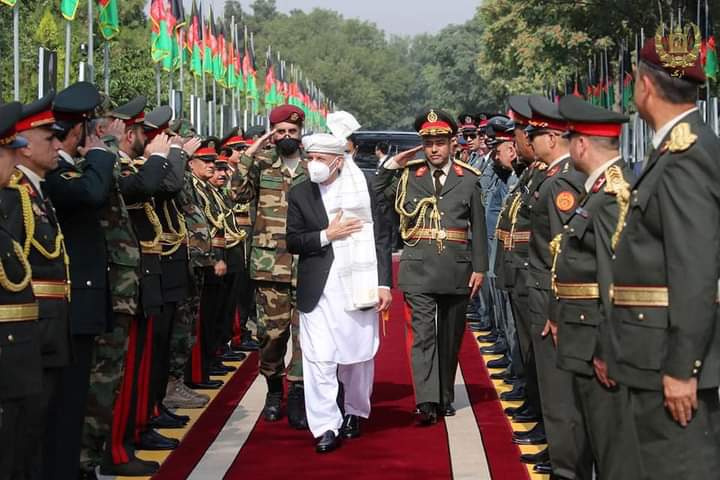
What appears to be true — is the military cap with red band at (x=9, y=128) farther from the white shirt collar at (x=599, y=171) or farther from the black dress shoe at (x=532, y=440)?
the black dress shoe at (x=532, y=440)

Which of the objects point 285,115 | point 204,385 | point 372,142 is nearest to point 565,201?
point 285,115

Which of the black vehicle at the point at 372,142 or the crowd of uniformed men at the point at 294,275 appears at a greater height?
the black vehicle at the point at 372,142

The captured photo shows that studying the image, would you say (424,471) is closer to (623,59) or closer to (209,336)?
(209,336)

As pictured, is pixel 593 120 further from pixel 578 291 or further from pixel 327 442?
pixel 327 442

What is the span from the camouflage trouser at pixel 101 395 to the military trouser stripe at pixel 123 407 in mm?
468

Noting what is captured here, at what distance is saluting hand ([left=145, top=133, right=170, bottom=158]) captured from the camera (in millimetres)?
8172

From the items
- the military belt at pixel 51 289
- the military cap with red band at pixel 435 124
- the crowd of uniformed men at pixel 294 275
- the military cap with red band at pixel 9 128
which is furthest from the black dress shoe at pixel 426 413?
the military cap with red band at pixel 9 128

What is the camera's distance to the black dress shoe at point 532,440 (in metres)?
8.91

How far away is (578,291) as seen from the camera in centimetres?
626

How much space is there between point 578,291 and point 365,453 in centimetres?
294

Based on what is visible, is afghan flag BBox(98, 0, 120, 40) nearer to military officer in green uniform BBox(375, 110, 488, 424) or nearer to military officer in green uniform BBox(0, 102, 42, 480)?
military officer in green uniform BBox(375, 110, 488, 424)

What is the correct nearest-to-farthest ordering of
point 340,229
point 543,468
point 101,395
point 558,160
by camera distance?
1. point 101,395
2. point 558,160
3. point 543,468
4. point 340,229

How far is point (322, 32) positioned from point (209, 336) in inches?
6531

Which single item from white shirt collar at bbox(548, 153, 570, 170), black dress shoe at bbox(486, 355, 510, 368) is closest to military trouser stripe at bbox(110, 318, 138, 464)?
white shirt collar at bbox(548, 153, 570, 170)
